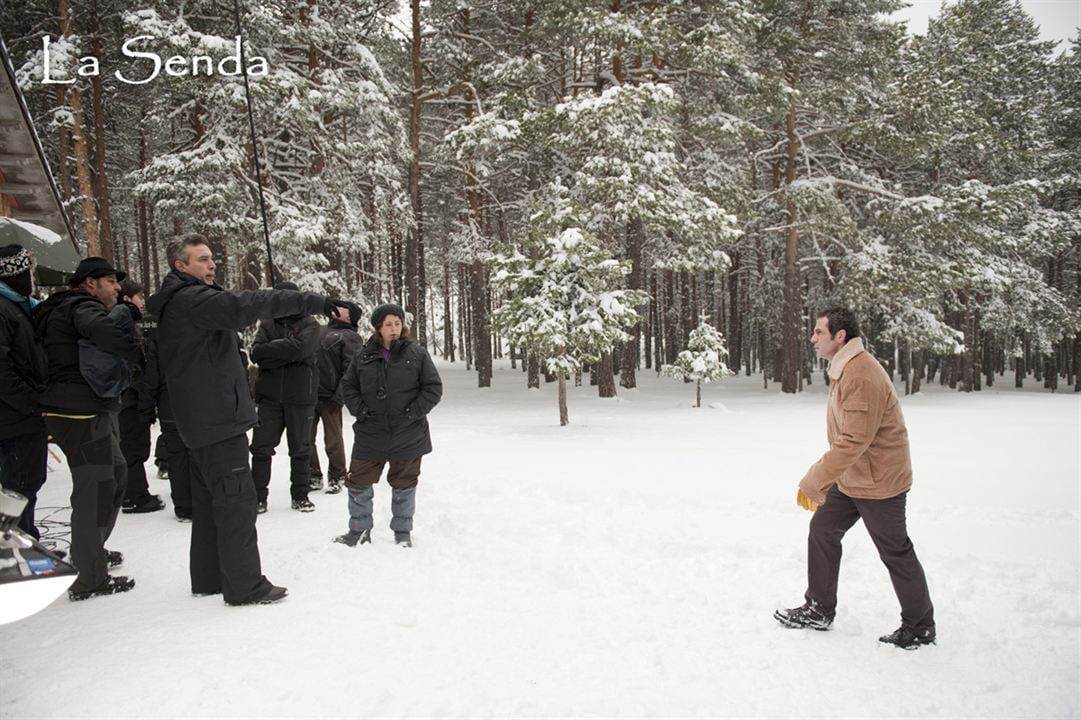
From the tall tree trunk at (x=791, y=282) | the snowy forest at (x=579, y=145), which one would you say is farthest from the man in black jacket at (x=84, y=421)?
the tall tree trunk at (x=791, y=282)

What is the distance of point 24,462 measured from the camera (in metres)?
4.46

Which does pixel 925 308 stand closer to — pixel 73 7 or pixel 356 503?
pixel 356 503

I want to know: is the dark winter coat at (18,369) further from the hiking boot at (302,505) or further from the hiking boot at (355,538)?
the hiking boot at (302,505)

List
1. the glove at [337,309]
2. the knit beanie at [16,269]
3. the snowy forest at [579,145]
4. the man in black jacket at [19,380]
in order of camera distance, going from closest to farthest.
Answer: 1. the glove at [337,309]
2. the man in black jacket at [19,380]
3. the knit beanie at [16,269]
4. the snowy forest at [579,145]

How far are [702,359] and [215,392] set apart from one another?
15623 millimetres

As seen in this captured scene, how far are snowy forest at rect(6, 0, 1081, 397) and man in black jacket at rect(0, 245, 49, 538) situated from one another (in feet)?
25.6

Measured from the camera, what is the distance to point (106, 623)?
148 inches

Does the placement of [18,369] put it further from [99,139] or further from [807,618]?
[99,139]

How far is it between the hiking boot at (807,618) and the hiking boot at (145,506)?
599 cm

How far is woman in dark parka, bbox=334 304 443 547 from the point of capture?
5410 mm

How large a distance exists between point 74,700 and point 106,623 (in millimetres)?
922

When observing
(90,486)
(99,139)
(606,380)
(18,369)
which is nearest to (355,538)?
(90,486)

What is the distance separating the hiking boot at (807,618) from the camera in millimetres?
4082

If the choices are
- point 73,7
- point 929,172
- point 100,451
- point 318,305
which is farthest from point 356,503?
point 929,172
